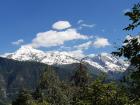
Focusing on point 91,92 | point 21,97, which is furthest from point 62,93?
point 91,92

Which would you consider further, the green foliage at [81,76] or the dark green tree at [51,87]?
the dark green tree at [51,87]

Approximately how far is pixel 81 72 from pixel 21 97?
24293 millimetres

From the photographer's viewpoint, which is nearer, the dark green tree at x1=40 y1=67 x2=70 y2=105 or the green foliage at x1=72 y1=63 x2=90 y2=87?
the green foliage at x1=72 y1=63 x2=90 y2=87

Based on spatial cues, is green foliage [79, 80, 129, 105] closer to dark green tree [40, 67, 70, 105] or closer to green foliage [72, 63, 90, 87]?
green foliage [72, 63, 90, 87]

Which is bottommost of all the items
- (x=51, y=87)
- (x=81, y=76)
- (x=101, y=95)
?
(x=101, y=95)

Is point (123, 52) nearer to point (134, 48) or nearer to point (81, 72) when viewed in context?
point (134, 48)

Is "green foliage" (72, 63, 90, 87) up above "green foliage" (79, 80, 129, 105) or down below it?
above

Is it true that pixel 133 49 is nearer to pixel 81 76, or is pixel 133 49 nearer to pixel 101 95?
pixel 101 95

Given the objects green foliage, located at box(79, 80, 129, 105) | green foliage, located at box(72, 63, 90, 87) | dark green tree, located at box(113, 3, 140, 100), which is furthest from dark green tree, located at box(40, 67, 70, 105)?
dark green tree, located at box(113, 3, 140, 100)

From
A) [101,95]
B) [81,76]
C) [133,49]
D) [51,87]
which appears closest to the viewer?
[133,49]

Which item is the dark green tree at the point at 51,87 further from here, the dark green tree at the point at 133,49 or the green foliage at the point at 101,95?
the dark green tree at the point at 133,49

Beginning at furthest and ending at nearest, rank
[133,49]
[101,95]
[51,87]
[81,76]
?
[51,87] < [81,76] < [101,95] < [133,49]

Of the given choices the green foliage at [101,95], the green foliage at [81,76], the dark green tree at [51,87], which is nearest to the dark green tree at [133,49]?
the green foliage at [101,95]

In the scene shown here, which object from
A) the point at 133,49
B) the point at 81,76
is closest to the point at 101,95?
the point at 133,49
